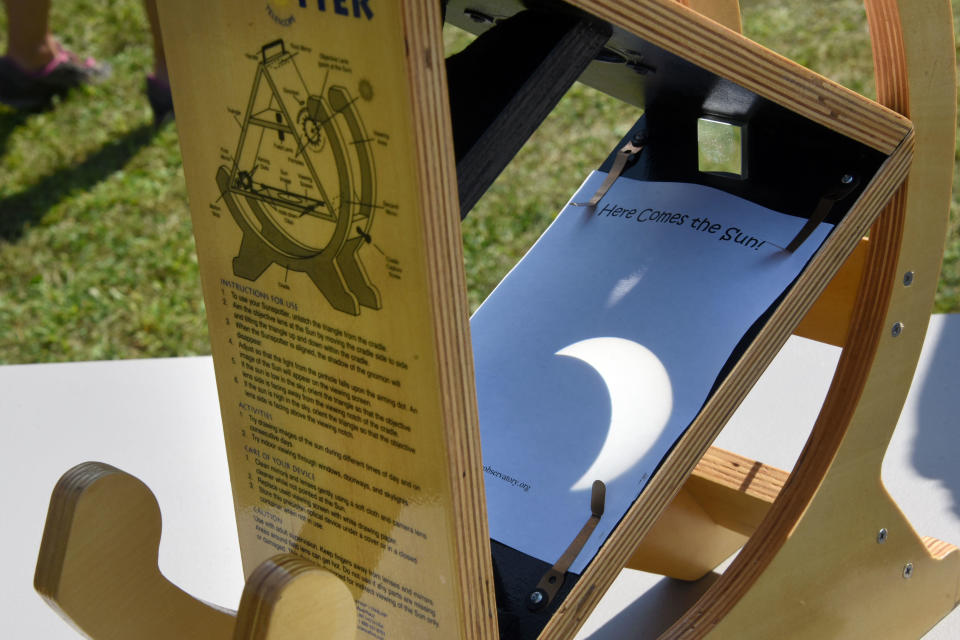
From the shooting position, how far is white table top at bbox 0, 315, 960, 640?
1434 mm

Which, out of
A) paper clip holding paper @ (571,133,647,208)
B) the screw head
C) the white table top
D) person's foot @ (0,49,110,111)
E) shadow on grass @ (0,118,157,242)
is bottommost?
the white table top

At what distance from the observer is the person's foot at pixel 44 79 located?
357cm

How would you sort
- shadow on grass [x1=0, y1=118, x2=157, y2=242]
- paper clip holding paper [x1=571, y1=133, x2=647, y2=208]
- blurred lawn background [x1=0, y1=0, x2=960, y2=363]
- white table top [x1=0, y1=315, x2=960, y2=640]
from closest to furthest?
paper clip holding paper [x1=571, y1=133, x2=647, y2=208]
white table top [x1=0, y1=315, x2=960, y2=640]
blurred lawn background [x1=0, y1=0, x2=960, y2=363]
shadow on grass [x1=0, y1=118, x2=157, y2=242]

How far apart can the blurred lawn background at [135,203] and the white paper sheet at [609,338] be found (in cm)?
158

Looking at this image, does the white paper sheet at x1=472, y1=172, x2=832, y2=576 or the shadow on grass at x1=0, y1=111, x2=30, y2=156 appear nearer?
the white paper sheet at x1=472, y1=172, x2=832, y2=576

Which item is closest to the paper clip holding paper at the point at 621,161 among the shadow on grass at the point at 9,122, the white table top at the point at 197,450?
the white table top at the point at 197,450

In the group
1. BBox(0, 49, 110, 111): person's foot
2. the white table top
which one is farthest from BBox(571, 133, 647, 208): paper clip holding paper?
BBox(0, 49, 110, 111): person's foot

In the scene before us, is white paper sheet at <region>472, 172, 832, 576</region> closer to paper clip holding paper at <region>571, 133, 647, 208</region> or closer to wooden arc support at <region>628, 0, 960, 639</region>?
paper clip holding paper at <region>571, 133, 647, 208</region>

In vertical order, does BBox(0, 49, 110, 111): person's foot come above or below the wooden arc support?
above

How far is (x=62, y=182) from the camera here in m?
3.29

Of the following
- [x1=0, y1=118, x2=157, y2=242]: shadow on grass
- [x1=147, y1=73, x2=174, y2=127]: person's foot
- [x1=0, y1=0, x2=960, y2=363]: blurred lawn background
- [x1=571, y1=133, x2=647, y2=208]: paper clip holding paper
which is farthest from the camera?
[x1=147, y1=73, x2=174, y2=127]: person's foot

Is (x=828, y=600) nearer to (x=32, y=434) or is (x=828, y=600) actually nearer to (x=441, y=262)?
(x=441, y=262)

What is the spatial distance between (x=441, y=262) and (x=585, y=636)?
29.7 inches

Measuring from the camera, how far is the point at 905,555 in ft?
4.14
